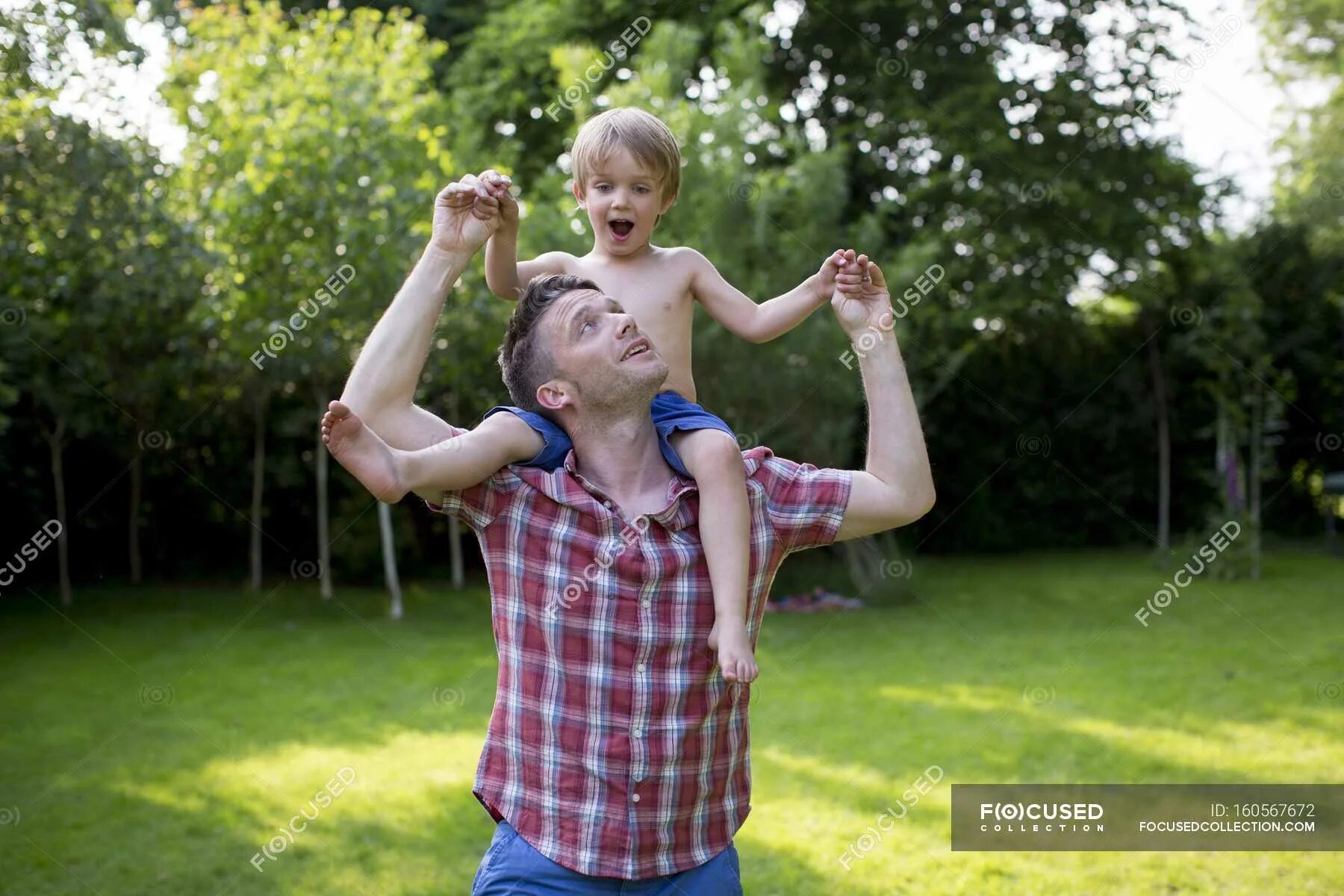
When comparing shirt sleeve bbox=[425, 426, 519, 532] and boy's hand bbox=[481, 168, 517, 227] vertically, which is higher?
boy's hand bbox=[481, 168, 517, 227]

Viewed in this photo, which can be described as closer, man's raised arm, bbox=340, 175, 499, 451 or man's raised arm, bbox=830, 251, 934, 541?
man's raised arm, bbox=340, 175, 499, 451

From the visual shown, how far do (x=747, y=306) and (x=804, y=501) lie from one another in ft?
2.11

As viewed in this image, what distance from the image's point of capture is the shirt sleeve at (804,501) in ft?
6.45

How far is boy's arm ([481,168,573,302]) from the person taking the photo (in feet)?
6.14

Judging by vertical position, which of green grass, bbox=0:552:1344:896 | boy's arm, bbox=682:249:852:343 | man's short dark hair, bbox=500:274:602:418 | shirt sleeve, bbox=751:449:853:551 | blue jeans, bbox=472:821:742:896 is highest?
boy's arm, bbox=682:249:852:343

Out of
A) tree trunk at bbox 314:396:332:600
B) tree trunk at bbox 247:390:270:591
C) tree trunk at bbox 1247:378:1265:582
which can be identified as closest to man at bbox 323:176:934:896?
tree trunk at bbox 314:396:332:600

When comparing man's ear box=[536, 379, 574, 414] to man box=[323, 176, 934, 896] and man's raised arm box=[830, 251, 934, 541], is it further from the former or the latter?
man's raised arm box=[830, 251, 934, 541]

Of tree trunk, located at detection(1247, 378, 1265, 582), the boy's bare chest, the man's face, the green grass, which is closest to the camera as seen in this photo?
the man's face

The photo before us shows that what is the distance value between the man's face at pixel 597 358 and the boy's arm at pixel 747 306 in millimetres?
494

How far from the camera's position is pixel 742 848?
5.55m

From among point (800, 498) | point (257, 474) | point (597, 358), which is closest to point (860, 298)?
point (800, 498)

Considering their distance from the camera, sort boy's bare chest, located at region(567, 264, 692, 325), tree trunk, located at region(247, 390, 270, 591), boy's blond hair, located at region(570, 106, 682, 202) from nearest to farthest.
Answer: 1. boy's blond hair, located at region(570, 106, 682, 202)
2. boy's bare chest, located at region(567, 264, 692, 325)
3. tree trunk, located at region(247, 390, 270, 591)

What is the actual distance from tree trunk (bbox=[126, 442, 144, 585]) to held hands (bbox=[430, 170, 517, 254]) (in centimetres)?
1185

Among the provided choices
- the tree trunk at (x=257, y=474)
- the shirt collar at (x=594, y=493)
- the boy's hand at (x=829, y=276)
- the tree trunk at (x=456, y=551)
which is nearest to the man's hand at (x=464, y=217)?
the shirt collar at (x=594, y=493)
